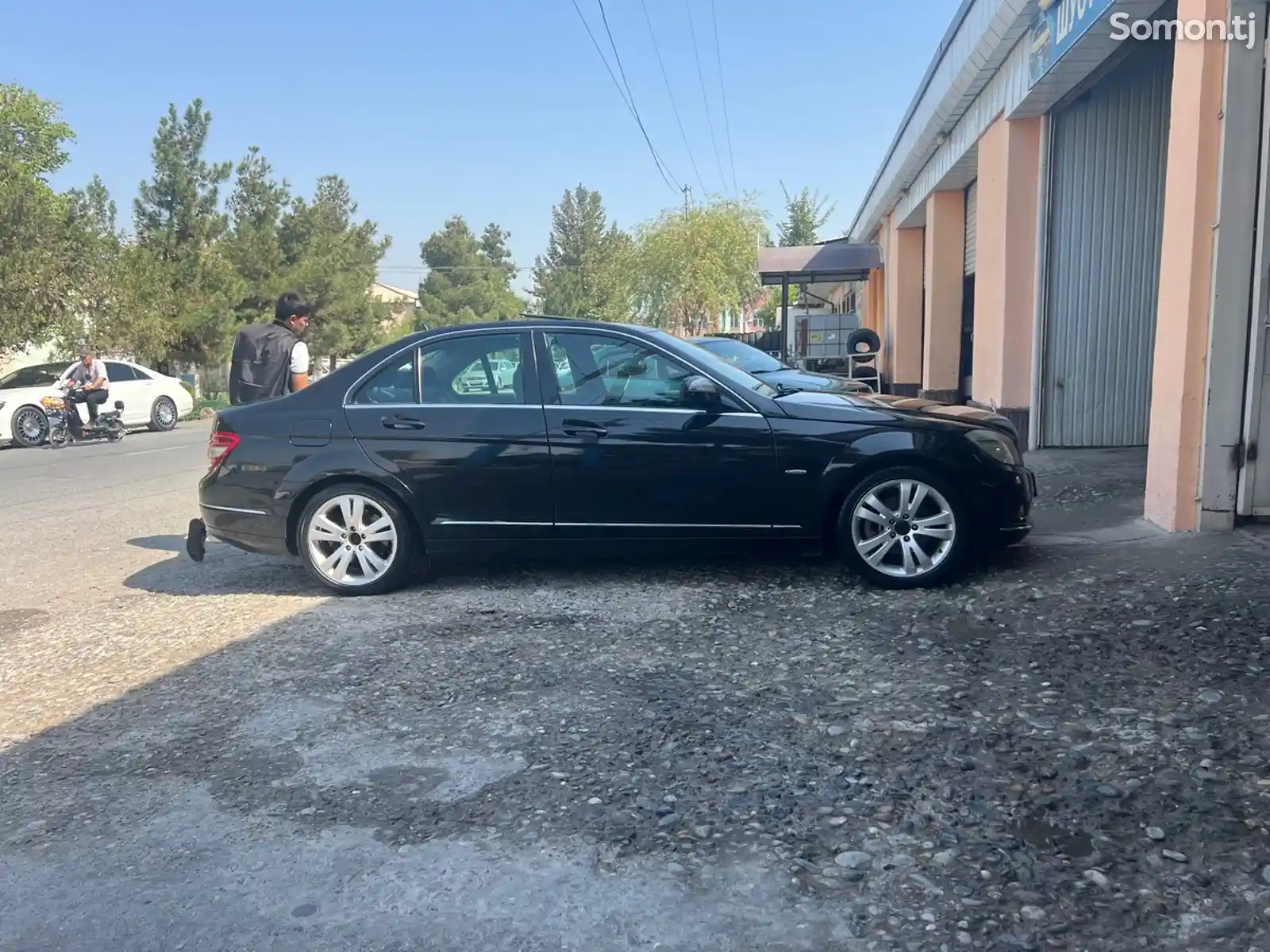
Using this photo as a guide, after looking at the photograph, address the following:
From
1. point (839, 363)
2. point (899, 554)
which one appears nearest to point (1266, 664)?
point (899, 554)

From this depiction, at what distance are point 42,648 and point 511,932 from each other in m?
3.82

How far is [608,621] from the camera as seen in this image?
17.5ft

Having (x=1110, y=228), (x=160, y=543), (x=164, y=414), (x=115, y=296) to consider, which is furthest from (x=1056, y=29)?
(x=115, y=296)

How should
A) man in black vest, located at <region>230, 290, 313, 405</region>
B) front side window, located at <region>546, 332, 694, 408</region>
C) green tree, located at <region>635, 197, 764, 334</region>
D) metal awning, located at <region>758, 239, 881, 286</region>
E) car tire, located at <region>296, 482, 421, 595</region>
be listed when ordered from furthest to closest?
1. green tree, located at <region>635, 197, 764, 334</region>
2. metal awning, located at <region>758, 239, 881, 286</region>
3. man in black vest, located at <region>230, 290, 313, 405</region>
4. car tire, located at <region>296, 482, 421, 595</region>
5. front side window, located at <region>546, 332, 694, 408</region>

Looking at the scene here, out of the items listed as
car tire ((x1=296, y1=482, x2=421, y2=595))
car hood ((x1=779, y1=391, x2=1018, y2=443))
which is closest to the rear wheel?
car tire ((x1=296, y1=482, x2=421, y2=595))

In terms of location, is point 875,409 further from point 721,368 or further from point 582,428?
point 582,428

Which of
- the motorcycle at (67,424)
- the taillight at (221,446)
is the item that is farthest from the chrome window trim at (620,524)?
the motorcycle at (67,424)

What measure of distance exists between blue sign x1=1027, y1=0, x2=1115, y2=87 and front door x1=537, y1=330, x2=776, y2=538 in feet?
14.1

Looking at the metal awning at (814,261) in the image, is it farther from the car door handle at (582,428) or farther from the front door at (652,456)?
the car door handle at (582,428)

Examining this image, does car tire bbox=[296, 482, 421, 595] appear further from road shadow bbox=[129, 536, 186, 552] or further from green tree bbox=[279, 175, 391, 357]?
green tree bbox=[279, 175, 391, 357]

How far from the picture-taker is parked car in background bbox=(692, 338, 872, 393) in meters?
6.88

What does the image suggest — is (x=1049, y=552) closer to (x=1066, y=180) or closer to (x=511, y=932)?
(x=511, y=932)

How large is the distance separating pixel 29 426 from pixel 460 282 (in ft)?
217

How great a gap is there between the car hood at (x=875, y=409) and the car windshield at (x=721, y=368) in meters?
0.17
